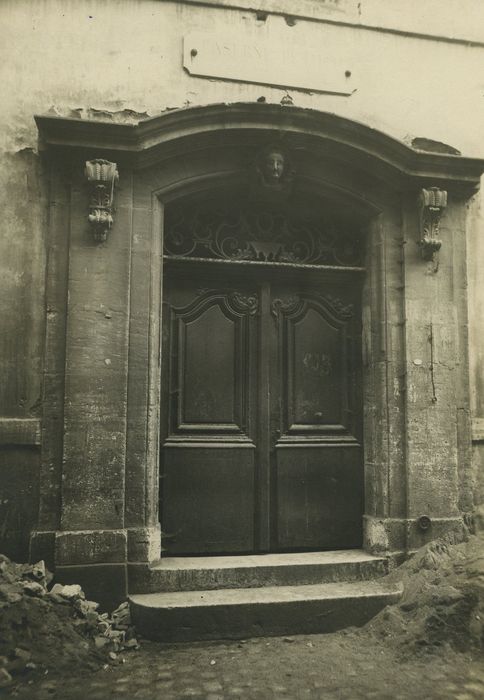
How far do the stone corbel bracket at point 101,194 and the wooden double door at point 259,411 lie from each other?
746mm

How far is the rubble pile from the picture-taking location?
3721 mm

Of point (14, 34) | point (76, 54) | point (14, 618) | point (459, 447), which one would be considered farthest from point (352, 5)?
point (14, 618)

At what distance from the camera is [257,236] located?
5.33 metres

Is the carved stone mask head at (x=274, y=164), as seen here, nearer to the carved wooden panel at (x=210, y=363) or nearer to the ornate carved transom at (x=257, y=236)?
the ornate carved transom at (x=257, y=236)

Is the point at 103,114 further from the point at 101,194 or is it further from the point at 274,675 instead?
the point at 274,675

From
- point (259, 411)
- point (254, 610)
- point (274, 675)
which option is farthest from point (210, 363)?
point (274, 675)

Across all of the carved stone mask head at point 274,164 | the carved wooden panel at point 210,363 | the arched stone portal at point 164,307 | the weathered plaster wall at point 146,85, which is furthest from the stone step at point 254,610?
the carved stone mask head at point 274,164

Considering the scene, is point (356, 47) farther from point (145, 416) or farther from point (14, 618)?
point (14, 618)

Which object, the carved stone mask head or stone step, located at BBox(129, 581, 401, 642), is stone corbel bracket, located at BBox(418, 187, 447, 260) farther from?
stone step, located at BBox(129, 581, 401, 642)

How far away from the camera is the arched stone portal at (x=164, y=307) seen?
177 inches

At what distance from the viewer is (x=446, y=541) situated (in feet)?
16.2

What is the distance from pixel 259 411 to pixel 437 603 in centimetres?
198

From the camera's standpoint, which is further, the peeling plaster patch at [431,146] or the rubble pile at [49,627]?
the peeling plaster patch at [431,146]

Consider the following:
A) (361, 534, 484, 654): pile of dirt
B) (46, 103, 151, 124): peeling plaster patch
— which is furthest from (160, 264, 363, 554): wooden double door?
(46, 103, 151, 124): peeling plaster patch
